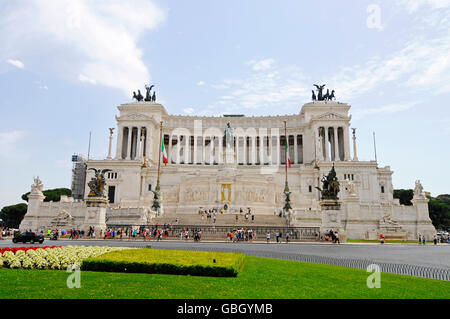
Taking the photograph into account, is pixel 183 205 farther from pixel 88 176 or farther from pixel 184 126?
pixel 184 126

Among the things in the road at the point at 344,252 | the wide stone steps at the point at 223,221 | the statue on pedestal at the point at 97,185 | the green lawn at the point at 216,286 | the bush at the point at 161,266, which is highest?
the statue on pedestal at the point at 97,185

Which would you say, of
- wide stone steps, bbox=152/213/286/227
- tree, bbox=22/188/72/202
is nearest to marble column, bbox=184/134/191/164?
tree, bbox=22/188/72/202

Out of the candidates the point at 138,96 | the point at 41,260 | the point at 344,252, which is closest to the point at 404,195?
the point at 138,96

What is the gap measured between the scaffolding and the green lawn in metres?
81.7

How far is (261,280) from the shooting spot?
36.7 ft

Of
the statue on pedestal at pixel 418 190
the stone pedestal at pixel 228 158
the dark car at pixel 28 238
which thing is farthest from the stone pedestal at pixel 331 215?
the stone pedestal at pixel 228 158

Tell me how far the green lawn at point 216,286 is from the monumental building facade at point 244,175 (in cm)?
2502

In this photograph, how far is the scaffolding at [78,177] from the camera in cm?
A: 8812

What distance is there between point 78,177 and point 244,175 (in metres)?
47.7

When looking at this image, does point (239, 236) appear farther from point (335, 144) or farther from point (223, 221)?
point (335, 144)

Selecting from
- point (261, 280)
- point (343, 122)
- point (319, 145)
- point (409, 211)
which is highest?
point (343, 122)

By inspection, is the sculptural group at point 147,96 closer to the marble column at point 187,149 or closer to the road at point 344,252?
the marble column at point 187,149

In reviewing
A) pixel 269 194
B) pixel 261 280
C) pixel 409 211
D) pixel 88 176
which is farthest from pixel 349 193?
pixel 88 176
